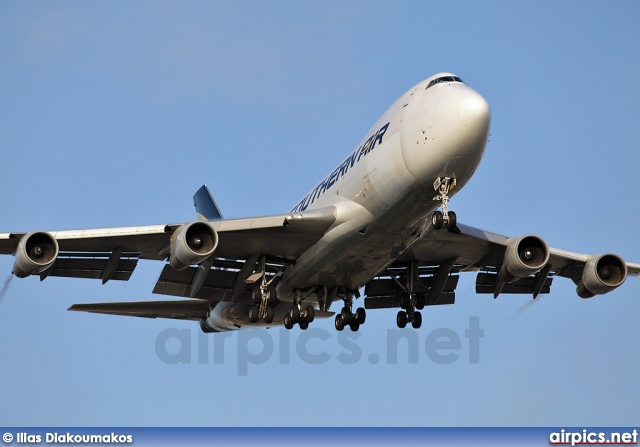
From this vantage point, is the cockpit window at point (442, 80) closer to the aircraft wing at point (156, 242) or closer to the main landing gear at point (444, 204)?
the main landing gear at point (444, 204)

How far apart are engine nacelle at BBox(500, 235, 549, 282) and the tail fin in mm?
15468

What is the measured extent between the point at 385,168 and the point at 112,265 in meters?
10.4

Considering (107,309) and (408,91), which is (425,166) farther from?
(107,309)

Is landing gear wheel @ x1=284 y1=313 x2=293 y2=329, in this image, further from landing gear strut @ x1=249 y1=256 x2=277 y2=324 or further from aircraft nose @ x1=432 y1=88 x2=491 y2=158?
aircraft nose @ x1=432 y1=88 x2=491 y2=158

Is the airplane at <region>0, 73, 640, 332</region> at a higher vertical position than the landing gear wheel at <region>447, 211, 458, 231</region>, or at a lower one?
higher

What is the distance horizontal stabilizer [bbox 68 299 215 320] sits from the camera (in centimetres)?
4019

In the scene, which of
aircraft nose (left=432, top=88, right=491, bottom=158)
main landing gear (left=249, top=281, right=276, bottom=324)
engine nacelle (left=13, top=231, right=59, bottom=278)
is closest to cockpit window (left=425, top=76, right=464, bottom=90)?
aircraft nose (left=432, top=88, right=491, bottom=158)

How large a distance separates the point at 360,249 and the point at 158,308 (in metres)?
11.5

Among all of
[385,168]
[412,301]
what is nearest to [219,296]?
[412,301]

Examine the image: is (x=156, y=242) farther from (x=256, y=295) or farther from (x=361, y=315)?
(x=361, y=315)

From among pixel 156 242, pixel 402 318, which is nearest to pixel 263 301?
pixel 156 242

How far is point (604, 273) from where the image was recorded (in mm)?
37375

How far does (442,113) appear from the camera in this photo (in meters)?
30.0

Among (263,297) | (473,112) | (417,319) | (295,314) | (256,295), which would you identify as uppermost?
(473,112)
